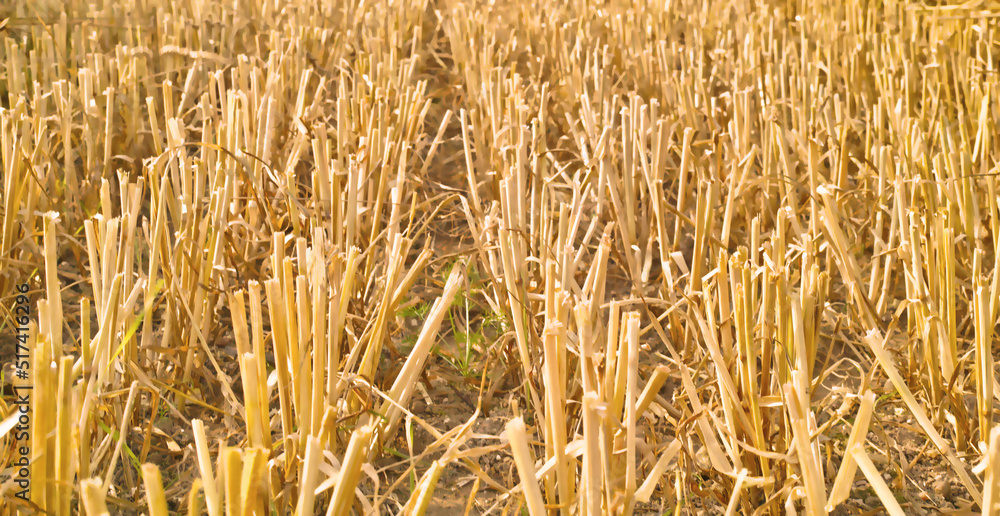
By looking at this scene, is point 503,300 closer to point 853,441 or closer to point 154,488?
point 853,441

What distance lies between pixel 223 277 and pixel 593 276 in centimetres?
54

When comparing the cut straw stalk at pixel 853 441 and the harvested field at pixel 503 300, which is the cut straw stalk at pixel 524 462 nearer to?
the harvested field at pixel 503 300

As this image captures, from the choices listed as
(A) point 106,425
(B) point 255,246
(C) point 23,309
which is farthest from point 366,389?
(C) point 23,309

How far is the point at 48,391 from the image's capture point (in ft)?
2.24

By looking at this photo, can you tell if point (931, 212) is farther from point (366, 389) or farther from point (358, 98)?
point (358, 98)

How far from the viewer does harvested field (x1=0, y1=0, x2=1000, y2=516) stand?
753 mm

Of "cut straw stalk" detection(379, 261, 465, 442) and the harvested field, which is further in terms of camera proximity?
"cut straw stalk" detection(379, 261, 465, 442)

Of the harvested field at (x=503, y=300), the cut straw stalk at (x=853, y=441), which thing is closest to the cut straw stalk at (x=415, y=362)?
the harvested field at (x=503, y=300)

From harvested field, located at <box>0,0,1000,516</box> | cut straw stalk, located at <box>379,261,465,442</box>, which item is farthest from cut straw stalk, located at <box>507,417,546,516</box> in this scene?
cut straw stalk, located at <box>379,261,465,442</box>

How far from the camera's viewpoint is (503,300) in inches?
46.1

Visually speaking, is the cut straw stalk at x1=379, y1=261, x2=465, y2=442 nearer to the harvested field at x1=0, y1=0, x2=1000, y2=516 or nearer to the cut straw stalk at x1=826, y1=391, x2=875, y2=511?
the harvested field at x1=0, y1=0, x2=1000, y2=516

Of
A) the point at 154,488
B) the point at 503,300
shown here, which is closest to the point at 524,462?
the point at 154,488

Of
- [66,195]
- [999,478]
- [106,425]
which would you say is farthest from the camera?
[66,195]

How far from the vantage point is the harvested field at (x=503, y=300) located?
753 millimetres
